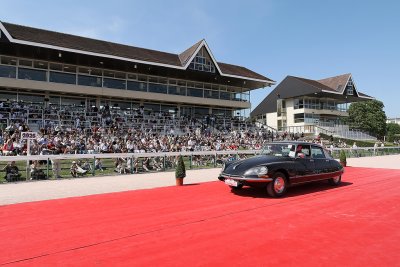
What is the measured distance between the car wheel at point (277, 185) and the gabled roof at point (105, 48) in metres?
23.7

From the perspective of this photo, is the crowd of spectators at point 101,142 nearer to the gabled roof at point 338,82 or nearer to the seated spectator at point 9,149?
the seated spectator at point 9,149

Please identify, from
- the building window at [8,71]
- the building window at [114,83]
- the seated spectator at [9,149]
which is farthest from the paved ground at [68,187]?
the building window at [114,83]

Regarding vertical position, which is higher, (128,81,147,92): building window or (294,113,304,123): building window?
(128,81,147,92): building window

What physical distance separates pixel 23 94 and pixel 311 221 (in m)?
28.2

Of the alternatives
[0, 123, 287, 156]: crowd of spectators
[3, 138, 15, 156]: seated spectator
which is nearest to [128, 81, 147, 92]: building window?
[0, 123, 287, 156]: crowd of spectators

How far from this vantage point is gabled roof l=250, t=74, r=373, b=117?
171 ft

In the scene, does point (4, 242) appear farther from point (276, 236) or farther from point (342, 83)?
point (342, 83)

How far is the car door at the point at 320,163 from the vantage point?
10406 mm

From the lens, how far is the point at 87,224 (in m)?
6.38

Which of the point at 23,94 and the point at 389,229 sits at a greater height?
the point at 23,94

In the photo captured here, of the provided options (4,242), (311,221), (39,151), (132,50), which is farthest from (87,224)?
(132,50)

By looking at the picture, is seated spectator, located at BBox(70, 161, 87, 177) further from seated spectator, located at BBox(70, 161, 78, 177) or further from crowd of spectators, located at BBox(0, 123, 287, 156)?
crowd of spectators, located at BBox(0, 123, 287, 156)

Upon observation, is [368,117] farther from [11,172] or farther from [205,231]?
[205,231]

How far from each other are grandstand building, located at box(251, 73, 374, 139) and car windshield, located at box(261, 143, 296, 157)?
4034 centimetres
